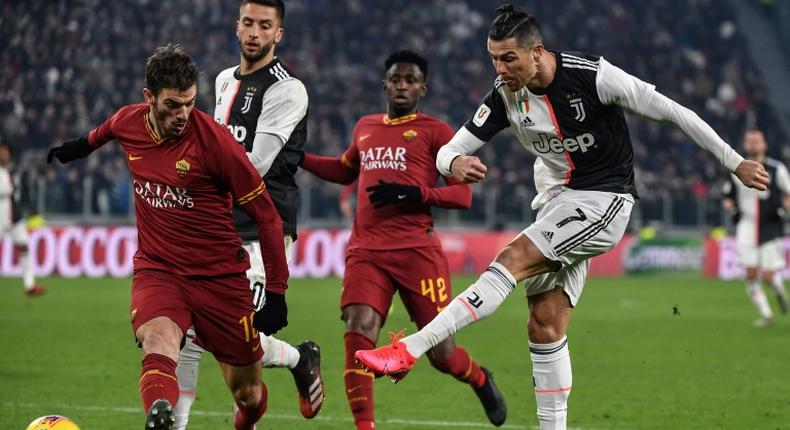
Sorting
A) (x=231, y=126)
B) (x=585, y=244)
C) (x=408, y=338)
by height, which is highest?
(x=231, y=126)

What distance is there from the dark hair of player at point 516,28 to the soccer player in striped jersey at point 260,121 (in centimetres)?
139

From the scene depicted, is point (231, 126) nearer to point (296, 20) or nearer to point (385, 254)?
point (385, 254)

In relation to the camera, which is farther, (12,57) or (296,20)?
(296,20)

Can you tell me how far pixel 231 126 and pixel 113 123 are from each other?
0.98 m

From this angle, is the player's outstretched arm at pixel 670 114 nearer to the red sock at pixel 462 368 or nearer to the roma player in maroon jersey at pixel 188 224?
the roma player in maroon jersey at pixel 188 224

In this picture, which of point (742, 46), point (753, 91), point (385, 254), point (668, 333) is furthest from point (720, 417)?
point (742, 46)

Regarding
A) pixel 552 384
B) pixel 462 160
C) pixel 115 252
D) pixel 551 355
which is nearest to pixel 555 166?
pixel 462 160

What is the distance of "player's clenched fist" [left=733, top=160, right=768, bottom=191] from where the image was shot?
19.5ft

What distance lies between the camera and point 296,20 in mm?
32750

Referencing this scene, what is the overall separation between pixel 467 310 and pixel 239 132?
1853 millimetres

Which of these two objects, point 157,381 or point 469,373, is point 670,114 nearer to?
point 469,373

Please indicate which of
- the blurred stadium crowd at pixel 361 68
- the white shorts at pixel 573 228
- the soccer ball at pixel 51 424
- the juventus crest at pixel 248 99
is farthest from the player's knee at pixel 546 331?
the blurred stadium crowd at pixel 361 68

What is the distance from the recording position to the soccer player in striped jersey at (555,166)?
591 centimetres

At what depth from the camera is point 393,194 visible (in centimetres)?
727
